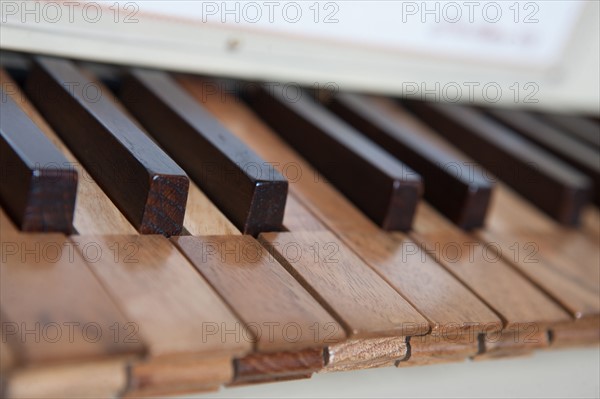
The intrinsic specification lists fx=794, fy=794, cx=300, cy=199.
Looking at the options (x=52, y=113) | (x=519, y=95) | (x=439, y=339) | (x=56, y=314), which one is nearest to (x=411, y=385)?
(x=439, y=339)

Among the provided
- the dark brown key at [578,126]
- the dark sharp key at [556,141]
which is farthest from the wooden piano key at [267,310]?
the dark brown key at [578,126]

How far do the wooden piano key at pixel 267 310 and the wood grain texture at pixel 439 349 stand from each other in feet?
0.31

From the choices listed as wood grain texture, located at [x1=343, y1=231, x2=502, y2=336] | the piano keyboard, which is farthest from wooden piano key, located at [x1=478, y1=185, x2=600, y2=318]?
wood grain texture, located at [x1=343, y1=231, x2=502, y2=336]

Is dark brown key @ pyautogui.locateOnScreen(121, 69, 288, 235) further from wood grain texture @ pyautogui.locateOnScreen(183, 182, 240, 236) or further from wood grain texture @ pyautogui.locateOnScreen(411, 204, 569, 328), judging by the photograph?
wood grain texture @ pyautogui.locateOnScreen(411, 204, 569, 328)

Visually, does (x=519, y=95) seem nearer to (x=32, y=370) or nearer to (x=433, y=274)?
(x=433, y=274)

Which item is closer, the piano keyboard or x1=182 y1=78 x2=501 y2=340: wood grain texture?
the piano keyboard

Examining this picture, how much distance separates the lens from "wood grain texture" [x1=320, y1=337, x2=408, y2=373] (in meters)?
0.60

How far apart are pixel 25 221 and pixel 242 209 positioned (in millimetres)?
194

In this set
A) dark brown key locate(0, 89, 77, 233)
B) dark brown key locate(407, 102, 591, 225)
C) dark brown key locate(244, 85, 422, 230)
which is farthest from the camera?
dark brown key locate(407, 102, 591, 225)

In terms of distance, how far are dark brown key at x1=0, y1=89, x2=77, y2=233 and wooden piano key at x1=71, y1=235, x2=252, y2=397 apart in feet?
0.08

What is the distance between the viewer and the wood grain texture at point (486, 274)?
2.35ft

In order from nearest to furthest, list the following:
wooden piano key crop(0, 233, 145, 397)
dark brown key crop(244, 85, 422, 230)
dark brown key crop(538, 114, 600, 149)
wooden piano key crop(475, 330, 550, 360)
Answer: wooden piano key crop(0, 233, 145, 397) → wooden piano key crop(475, 330, 550, 360) → dark brown key crop(244, 85, 422, 230) → dark brown key crop(538, 114, 600, 149)

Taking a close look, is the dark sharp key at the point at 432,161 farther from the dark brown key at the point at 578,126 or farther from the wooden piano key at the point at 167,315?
the wooden piano key at the point at 167,315

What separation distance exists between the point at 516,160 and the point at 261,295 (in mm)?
565
